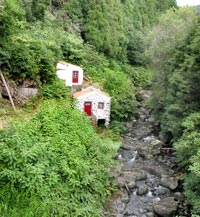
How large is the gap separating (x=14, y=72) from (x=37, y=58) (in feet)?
7.03

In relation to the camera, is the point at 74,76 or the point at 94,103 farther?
the point at 74,76

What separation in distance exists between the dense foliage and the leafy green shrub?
4946 millimetres

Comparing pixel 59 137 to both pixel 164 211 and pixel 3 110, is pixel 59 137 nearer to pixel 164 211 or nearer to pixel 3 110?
pixel 3 110

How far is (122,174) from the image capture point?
22.2 meters

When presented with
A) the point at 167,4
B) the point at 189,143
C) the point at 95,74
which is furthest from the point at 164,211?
the point at 167,4

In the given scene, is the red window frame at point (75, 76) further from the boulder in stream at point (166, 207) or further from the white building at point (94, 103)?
the boulder in stream at point (166, 207)

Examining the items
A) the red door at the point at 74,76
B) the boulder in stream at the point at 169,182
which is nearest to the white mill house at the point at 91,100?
the red door at the point at 74,76

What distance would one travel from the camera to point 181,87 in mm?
22750

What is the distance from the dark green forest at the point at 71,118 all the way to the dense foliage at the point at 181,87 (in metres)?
0.07

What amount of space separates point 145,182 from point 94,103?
29.0ft

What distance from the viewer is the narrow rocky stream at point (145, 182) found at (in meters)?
18.4

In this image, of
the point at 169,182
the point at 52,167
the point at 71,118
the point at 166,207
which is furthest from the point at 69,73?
the point at 166,207

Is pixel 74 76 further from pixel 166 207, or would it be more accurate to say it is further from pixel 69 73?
pixel 166 207

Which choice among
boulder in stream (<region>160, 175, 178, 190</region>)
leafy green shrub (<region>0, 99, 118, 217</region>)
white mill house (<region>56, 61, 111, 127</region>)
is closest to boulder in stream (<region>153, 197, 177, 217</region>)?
boulder in stream (<region>160, 175, 178, 190</region>)
